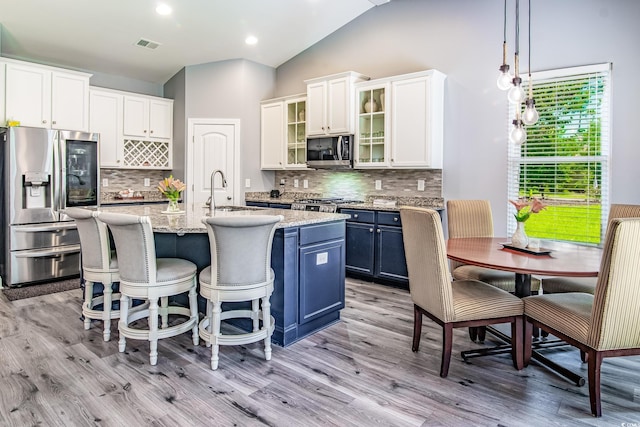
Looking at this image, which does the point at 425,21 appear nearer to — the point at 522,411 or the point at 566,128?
the point at 566,128

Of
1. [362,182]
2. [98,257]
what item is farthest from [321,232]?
[362,182]

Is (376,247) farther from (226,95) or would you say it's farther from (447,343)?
(226,95)

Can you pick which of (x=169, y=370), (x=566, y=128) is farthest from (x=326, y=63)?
(x=169, y=370)

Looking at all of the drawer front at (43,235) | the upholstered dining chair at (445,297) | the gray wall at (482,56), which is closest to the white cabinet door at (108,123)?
the drawer front at (43,235)

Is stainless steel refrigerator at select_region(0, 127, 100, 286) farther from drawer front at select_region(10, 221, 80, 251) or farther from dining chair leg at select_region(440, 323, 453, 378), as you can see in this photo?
dining chair leg at select_region(440, 323, 453, 378)

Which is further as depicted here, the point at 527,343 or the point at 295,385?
the point at 527,343

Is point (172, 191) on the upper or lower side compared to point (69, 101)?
lower

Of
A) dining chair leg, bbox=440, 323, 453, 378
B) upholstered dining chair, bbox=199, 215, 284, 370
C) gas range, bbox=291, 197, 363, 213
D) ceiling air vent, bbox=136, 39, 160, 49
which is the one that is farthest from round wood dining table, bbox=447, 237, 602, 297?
ceiling air vent, bbox=136, 39, 160, 49

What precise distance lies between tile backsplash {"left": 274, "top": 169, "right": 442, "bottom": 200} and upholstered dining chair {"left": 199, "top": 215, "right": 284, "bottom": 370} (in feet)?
9.37

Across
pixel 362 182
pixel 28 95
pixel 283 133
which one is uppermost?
pixel 28 95

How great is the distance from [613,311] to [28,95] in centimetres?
580

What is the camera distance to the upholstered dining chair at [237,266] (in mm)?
2428

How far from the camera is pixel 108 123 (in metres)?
5.59

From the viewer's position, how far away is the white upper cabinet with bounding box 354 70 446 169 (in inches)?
179
